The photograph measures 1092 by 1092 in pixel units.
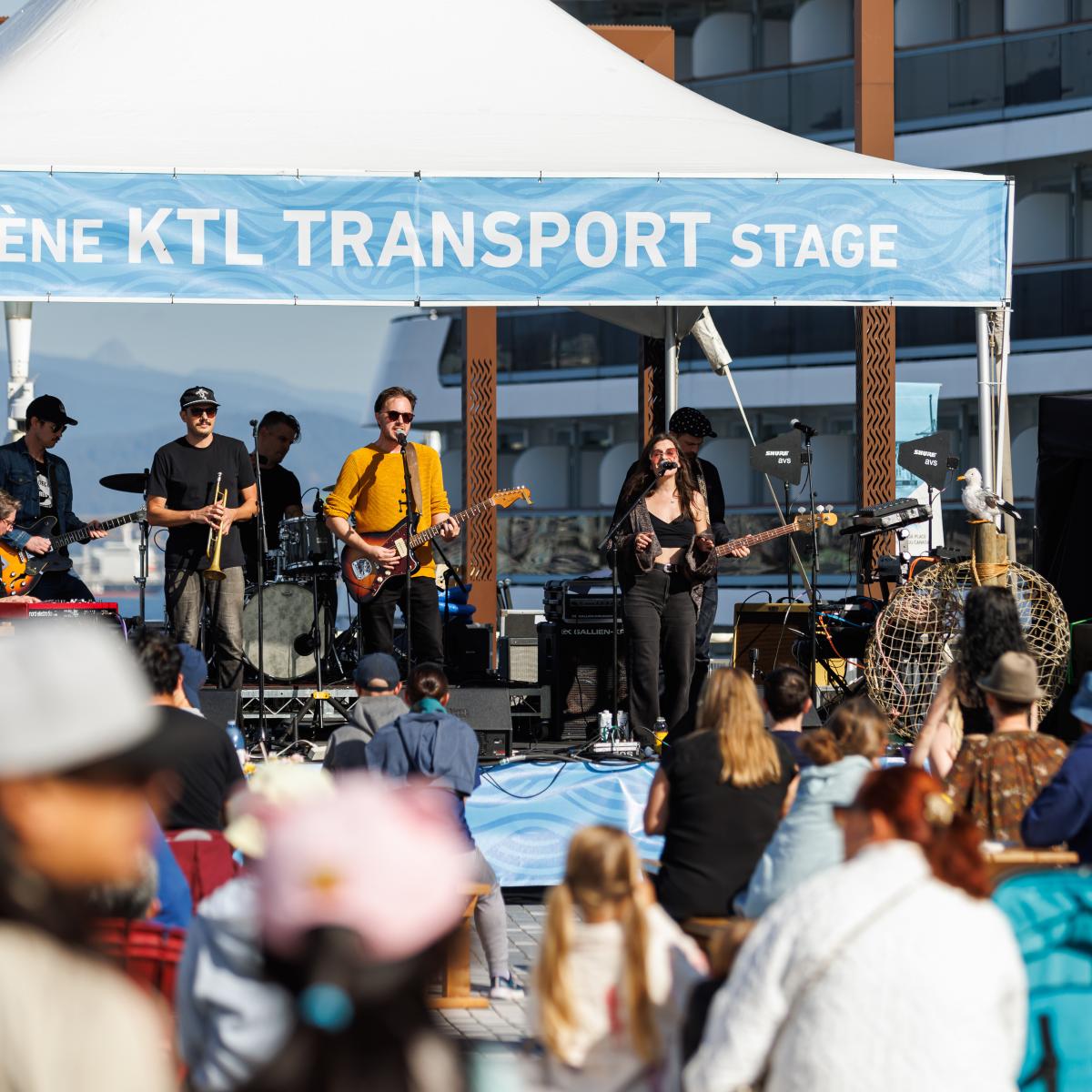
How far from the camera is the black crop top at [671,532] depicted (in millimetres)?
9164

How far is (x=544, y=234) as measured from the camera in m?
7.97

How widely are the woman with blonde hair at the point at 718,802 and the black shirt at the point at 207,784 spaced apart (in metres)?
1.33

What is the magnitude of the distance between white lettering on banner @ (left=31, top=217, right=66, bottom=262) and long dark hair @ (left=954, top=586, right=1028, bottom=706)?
4186 mm

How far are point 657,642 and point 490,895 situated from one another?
249 centimetres

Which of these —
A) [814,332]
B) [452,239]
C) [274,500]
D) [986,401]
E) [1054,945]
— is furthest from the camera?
[814,332]

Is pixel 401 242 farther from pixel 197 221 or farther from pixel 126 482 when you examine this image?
pixel 126 482

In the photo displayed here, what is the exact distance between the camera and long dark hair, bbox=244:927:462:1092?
5.24 feet

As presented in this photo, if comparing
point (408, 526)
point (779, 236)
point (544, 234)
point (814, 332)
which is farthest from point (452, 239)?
point (814, 332)

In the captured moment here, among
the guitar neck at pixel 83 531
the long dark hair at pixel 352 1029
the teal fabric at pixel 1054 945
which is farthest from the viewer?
the guitar neck at pixel 83 531

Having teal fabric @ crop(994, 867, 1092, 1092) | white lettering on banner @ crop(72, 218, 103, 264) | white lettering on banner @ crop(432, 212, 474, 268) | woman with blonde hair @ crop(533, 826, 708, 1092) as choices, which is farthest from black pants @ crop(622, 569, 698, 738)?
woman with blonde hair @ crop(533, 826, 708, 1092)

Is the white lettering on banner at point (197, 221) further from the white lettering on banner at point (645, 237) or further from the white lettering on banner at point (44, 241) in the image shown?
the white lettering on banner at point (645, 237)

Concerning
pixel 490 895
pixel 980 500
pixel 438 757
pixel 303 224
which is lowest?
pixel 490 895

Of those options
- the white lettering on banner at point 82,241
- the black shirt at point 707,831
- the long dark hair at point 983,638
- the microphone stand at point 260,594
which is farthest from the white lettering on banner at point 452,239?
the black shirt at point 707,831

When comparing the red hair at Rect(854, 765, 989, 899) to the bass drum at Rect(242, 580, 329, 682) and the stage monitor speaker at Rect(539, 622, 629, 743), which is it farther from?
the bass drum at Rect(242, 580, 329, 682)
